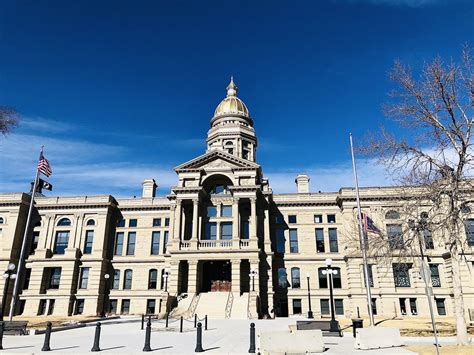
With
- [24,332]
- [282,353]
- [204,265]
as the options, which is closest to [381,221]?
[204,265]

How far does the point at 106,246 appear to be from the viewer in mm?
47656

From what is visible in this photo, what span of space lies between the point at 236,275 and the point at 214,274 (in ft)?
16.7

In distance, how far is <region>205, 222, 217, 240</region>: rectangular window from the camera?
43906 mm

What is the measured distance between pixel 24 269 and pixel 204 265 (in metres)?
23.8

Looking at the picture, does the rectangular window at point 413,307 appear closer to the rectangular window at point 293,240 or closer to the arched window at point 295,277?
the arched window at point 295,277

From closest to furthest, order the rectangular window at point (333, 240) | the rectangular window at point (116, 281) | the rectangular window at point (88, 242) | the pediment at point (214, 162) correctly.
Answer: the pediment at point (214, 162) → the rectangular window at point (333, 240) → the rectangular window at point (116, 281) → the rectangular window at point (88, 242)

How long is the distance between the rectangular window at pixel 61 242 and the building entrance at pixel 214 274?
64.4 ft

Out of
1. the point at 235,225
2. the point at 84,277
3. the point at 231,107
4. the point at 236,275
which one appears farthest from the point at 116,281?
the point at 231,107

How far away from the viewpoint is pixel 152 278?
46.8 m

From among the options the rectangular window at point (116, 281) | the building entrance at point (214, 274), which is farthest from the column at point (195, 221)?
the rectangular window at point (116, 281)

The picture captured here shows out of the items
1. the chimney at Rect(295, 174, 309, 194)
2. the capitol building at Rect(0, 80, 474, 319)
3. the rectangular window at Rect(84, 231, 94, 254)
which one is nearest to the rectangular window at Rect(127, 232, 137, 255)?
the capitol building at Rect(0, 80, 474, 319)

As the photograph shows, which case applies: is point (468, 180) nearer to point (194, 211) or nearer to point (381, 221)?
point (381, 221)

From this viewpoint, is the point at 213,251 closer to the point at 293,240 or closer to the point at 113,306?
the point at 293,240

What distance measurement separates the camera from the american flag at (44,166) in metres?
32.8
